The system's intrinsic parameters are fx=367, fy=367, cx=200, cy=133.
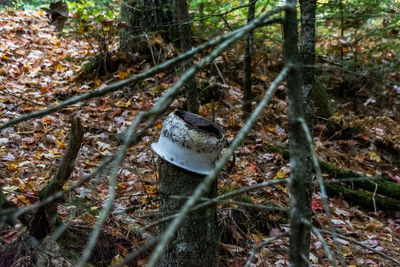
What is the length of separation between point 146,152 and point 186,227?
209cm

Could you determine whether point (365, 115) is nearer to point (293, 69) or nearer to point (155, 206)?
point (155, 206)

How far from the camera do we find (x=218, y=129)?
259cm

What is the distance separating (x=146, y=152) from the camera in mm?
4586

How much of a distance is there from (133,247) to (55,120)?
2.73 m

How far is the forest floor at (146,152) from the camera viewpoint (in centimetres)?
338

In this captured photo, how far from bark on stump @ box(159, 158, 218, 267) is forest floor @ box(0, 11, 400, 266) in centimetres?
46

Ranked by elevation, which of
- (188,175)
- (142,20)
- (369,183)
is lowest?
(369,183)

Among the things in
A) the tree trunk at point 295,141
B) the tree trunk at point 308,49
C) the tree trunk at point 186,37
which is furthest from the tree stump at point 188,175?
the tree trunk at point 186,37

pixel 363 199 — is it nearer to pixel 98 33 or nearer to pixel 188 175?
pixel 188 175

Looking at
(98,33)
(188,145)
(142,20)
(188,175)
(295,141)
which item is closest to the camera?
(295,141)

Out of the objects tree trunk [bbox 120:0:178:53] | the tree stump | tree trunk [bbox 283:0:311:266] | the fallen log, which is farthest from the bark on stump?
tree trunk [bbox 120:0:178:53]

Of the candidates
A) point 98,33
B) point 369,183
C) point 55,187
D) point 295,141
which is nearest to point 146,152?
point 55,187

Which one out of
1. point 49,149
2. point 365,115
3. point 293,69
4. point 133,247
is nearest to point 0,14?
point 49,149

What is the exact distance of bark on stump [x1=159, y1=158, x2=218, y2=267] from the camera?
255 centimetres
